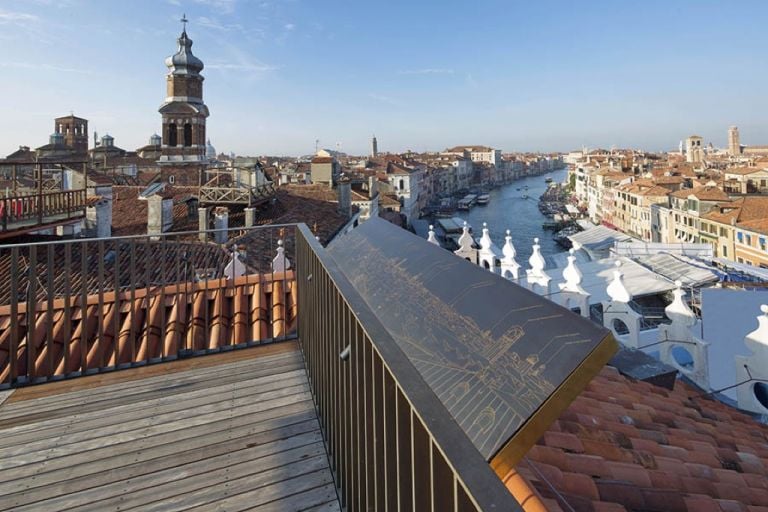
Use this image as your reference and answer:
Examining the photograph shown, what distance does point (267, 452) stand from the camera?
2.48 metres

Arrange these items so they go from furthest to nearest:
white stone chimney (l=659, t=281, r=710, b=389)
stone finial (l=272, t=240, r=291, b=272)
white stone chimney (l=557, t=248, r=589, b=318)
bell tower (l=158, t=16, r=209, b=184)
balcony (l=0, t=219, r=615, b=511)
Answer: bell tower (l=158, t=16, r=209, b=184) < stone finial (l=272, t=240, r=291, b=272) < white stone chimney (l=557, t=248, r=589, b=318) < white stone chimney (l=659, t=281, r=710, b=389) < balcony (l=0, t=219, r=615, b=511)

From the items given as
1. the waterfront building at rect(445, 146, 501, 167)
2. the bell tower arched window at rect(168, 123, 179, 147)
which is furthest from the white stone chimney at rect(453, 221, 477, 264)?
the waterfront building at rect(445, 146, 501, 167)

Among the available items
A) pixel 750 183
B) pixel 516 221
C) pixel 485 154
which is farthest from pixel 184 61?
pixel 485 154

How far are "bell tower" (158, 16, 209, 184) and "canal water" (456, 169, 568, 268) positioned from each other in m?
27.2

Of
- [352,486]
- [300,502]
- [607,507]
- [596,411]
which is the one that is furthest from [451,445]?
[596,411]

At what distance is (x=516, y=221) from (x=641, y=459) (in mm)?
69785

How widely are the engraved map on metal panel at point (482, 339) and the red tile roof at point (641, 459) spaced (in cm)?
35

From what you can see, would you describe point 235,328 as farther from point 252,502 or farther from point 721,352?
point 721,352

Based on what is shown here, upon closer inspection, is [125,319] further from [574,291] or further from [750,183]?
[750,183]

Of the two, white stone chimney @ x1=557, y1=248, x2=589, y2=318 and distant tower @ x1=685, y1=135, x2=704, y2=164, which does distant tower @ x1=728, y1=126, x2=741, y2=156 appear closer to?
distant tower @ x1=685, y1=135, x2=704, y2=164

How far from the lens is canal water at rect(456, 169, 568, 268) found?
2040 inches

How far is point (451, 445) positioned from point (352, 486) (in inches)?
47.0

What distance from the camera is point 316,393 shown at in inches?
115

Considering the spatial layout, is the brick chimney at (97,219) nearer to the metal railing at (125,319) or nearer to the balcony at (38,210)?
the balcony at (38,210)
